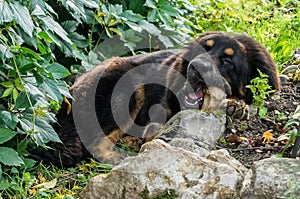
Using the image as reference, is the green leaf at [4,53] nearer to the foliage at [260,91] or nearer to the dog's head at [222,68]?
the dog's head at [222,68]

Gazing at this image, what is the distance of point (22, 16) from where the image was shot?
14.1ft

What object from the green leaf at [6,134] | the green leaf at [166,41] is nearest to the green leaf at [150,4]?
the green leaf at [166,41]

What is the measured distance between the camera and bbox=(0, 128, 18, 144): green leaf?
4535mm

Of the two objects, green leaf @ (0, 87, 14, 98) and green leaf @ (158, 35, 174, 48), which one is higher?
green leaf @ (0, 87, 14, 98)

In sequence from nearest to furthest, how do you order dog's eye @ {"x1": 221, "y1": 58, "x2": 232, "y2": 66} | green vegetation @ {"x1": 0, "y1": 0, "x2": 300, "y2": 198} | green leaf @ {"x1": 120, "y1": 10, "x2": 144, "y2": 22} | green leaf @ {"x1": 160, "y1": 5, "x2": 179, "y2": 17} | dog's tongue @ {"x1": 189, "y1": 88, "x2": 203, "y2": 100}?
1. green vegetation @ {"x1": 0, "y1": 0, "x2": 300, "y2": 198}
2. dog's tongue @ {"x1": 189, "y1": 88, "x2": 203, "y2": 100}
3. dog's eye @ {"x1": 221, "y1": 58, "x2": 232, "y2": 66}
4. green leaf @ {"x1": 120, "y1": 10, "x2": 144, "y2": 22}
5. green leaf @ {"x1": 160, "y1": 5, "x2": 179, "y2": 17}

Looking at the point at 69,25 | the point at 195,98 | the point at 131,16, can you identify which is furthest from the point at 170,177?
the point at 131,16

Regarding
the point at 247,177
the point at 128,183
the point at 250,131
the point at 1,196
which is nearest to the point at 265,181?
the point at 247,177

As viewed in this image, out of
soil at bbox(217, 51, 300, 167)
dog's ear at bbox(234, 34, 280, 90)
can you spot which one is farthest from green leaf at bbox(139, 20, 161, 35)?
soil at bbox(217, 51, 300, 167)

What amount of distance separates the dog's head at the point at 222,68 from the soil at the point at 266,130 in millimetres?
209

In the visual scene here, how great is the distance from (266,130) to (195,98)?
28.0 inches

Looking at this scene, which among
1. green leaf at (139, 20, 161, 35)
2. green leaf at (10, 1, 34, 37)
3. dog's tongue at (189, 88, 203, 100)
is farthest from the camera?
green leaf at (139, 20, 161, 35)

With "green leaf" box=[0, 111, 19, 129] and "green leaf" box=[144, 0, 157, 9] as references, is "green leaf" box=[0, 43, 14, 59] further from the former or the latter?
"green leaf" box=[144, 0, 157, 9]

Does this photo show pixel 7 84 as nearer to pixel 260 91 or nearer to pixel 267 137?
pixel 267 137

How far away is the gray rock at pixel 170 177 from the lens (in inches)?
146
